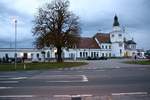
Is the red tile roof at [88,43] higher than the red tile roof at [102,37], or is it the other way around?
the red tile roof at [102,37]

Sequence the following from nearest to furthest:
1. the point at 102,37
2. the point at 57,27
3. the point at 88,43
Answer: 1. the point at 57,27
2. the point at 88,43
3. the point at 102,37

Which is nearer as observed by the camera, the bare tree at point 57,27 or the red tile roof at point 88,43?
the bare tree at point 57,27

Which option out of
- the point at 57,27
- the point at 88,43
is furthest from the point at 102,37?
the point at 57,27

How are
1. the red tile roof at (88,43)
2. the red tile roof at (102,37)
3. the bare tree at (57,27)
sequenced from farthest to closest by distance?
the red tile roof at (102,37) → the red tile roof at (88,43) → the bare tree at (57,27)

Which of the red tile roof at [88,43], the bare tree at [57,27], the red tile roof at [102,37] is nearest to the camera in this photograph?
the bare tree at [57,27]

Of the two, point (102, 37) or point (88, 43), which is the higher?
point (102, 37)

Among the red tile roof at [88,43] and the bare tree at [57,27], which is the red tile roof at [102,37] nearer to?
the red tile roof at [88,43]

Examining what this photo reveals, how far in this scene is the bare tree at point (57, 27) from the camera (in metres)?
63.2

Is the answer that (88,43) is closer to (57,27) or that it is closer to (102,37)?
(102,37)

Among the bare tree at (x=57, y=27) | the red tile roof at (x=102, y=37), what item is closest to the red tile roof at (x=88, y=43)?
the red tile roof at (x=102, y=37)

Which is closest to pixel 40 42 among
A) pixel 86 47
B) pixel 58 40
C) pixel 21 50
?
pixel 58 40

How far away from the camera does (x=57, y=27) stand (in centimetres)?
6588

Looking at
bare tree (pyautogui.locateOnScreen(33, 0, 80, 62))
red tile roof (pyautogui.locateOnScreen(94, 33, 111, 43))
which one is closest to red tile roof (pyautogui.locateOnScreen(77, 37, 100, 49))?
red tile roof (pyautogui.locateOnScreen(94, 33, 111, 43))

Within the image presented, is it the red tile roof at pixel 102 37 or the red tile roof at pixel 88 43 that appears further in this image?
the red tile roof at pixel 102 37
